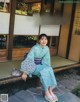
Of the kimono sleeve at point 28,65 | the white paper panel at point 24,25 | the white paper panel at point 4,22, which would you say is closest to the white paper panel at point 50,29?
the white paper panel at point 24,25

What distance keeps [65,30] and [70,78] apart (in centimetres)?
233

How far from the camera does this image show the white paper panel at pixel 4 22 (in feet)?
23.8

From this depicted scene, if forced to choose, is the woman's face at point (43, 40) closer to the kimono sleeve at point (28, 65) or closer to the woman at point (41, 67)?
the woman at point (41, 67)

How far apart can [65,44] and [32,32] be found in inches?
75.8

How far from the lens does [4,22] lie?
7340 mm

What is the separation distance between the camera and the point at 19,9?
25.6 ft

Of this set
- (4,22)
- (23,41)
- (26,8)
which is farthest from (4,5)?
(23,41)

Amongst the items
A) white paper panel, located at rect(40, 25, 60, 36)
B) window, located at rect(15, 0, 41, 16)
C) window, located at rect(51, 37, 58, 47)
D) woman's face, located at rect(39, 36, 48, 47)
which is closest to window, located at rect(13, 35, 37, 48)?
white paper panel, located at rect(40, 25, 60, 36)

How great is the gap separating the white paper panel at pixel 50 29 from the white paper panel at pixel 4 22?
5.54ft

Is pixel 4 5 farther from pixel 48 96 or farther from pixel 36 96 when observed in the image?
pixel 48 96

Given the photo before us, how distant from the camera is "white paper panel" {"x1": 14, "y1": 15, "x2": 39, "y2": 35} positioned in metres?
7.77

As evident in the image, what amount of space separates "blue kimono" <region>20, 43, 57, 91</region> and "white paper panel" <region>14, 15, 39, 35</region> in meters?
1.91

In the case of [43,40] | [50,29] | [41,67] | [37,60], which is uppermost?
[50,29]

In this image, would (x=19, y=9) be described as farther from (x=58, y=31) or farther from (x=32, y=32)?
(x=58, y=31)
